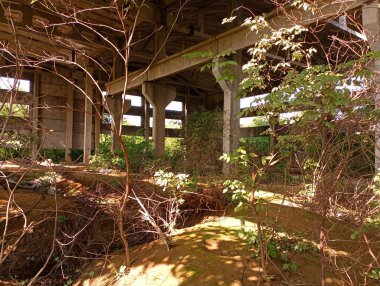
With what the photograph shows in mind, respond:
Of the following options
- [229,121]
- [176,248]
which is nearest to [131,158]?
[229,121]

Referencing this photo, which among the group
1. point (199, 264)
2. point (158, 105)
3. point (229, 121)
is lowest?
point (199, 264)

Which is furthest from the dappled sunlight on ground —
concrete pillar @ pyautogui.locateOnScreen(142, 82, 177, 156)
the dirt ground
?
concrete pillar @ pyautogui.locateOnScreen(142, 82, 177, 156)

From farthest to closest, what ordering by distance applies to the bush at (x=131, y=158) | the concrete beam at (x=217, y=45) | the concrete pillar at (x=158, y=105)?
the concrete pillar at (x=158, y=105)
the bush at (x=131, y=158)
the concrete beam at (x=217, y=45)

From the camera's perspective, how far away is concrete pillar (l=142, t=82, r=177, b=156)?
1228 cm

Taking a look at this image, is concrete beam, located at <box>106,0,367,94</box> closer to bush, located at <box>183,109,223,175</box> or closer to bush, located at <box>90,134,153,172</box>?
bush, located at <box>183,109,223,175</box>

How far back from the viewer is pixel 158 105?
12.5 m

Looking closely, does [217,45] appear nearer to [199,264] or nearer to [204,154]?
[204,154]

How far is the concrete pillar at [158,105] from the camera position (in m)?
12.3

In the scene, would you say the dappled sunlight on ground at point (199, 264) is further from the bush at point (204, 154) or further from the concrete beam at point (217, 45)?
the concrete beam at point (217, 45)

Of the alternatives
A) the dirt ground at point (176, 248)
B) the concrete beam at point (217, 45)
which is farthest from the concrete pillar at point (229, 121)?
the dirt ground at point (176, 248)

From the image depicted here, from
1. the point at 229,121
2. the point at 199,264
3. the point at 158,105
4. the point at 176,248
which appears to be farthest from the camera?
Result: the point at 158,105

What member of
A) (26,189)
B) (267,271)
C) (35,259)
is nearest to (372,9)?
(267,271)

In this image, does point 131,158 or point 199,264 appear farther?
point 131,158

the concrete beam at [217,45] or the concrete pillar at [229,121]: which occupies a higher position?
the concrete beam at [217,45]
